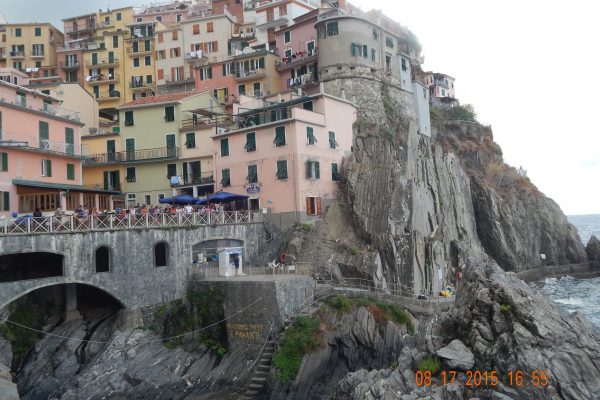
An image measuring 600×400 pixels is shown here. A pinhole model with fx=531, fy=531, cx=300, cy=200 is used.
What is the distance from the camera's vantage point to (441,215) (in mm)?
49844

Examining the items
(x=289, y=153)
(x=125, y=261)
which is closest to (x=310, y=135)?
(x=289, y=153)

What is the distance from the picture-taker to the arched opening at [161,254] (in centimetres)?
3541

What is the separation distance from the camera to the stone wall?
29.6m

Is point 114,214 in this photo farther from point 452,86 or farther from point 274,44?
point 452,86

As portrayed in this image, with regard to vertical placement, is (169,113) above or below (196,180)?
above

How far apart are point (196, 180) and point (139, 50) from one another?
33.2 metres

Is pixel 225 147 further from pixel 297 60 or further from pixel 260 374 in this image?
→ pixel 260 374

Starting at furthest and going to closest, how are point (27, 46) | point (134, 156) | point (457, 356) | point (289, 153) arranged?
point (27, 46), point (134, 156), point (289, 153), point (457, 356)

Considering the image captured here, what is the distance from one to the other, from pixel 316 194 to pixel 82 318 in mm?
19874

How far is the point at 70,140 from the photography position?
148 feet

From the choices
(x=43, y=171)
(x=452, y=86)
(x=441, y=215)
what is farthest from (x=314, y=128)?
(x=452, y=86)

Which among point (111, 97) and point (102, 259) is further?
point (111, 97)

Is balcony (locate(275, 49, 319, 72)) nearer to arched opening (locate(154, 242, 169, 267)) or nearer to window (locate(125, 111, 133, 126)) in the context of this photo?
window (locate(125, 111, 133, 126))

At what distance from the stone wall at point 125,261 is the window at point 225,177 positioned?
914cm
